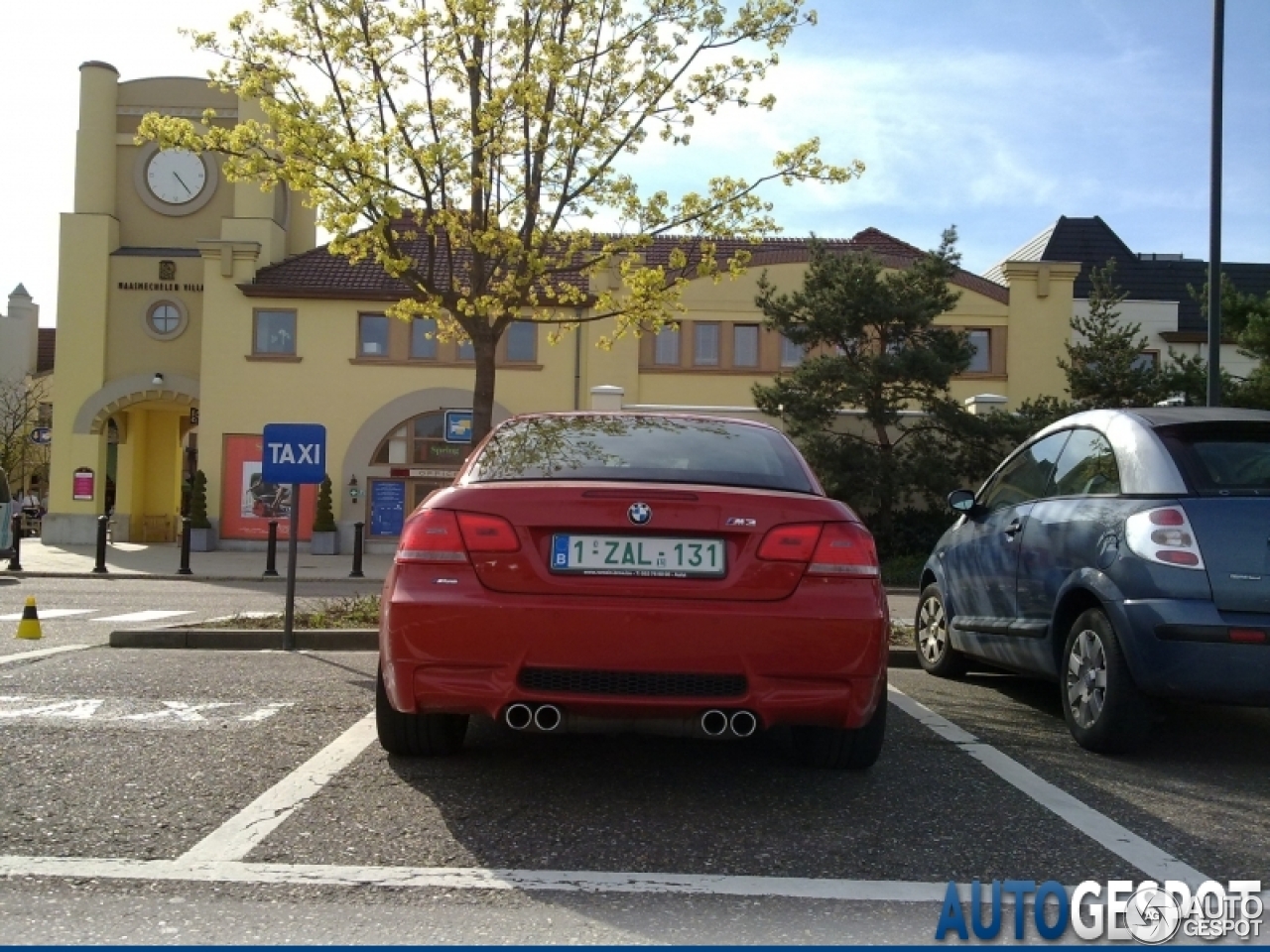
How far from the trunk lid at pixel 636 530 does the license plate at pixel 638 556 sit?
12 millimetres

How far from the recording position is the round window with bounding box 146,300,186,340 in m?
32.0

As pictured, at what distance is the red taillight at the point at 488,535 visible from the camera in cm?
430

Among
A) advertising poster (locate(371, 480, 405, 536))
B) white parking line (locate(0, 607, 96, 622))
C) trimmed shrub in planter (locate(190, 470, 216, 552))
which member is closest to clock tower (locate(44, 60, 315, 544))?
trimmed shrub in planter (locate(190, 470, 216, 552))

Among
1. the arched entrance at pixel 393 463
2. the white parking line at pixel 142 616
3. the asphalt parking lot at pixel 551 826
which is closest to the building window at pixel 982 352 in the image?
the arched entrance at pixel 393 463

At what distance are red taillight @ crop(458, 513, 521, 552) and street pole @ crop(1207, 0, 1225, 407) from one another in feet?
29.9

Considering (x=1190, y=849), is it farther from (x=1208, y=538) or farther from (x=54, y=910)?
(x=54, y=910)

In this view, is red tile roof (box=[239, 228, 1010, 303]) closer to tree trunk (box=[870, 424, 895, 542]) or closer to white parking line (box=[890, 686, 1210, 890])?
tree trunk (box=[870, 424, 895, 542])

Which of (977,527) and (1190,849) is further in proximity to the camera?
(977,527)

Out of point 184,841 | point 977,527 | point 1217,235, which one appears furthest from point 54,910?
point 1217,235

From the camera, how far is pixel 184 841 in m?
3.87

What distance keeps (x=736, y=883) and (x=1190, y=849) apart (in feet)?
5.21

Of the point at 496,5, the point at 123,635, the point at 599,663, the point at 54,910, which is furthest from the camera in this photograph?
the point at 496,5

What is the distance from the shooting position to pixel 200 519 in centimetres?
2883

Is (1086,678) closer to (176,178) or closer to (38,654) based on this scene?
(38,654)
